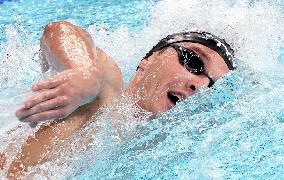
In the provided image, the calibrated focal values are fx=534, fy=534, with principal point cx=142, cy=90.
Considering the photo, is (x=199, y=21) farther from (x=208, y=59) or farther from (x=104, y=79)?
(x=104, y=79)

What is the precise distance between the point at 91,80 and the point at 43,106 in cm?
15

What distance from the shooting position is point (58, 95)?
130cm

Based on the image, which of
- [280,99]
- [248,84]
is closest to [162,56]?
[248,84]

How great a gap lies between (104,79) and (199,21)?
1.96 meters

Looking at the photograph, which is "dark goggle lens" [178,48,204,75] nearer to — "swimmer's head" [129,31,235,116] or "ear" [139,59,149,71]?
"swimmer's head" [129,31,235,116]

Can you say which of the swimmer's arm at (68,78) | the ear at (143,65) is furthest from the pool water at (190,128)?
the ear at (143,65)

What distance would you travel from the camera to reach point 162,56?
6.59ft

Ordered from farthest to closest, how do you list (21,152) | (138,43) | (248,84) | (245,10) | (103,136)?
(245,10)
(138,43)
(248,84)
(103,136)
(21,152)

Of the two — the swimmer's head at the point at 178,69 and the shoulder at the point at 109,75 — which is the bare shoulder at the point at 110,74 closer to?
the shoulder at the point at 109,75

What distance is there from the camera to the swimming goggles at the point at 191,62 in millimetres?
1898

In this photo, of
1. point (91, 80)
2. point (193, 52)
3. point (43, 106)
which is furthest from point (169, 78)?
point (43, 106)

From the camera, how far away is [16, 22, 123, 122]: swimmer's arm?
1298 millimetres

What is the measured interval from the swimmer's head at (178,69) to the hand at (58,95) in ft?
1.60

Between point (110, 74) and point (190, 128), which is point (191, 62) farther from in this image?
point (110, 74)
